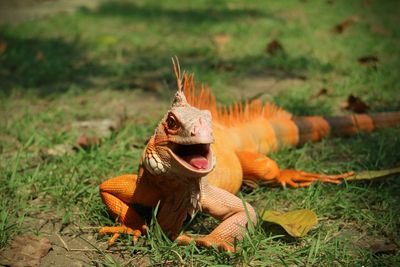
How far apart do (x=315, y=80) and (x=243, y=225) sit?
3.17 m

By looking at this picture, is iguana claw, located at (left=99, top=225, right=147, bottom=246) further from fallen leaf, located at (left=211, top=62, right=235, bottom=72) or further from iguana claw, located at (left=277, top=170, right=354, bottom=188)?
fallen leaf, located at (left=211, top=62, right=235, bottom=72)

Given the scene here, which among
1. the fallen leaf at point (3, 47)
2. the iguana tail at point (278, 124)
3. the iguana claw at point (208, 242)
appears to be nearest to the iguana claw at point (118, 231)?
the iguana claw at point (208, 242)

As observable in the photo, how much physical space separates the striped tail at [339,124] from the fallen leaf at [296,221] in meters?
1.26

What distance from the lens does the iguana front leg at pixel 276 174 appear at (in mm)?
3170

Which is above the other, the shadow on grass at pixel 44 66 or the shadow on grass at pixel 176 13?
the shadow on grass at pixel 176 13

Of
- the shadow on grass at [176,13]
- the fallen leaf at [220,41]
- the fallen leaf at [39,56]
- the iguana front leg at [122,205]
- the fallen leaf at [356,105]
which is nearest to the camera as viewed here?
the iguana front leg at [122,205]

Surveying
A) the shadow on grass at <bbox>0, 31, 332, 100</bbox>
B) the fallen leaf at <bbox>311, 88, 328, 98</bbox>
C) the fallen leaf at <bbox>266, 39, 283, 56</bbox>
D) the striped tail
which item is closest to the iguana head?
the striped tail

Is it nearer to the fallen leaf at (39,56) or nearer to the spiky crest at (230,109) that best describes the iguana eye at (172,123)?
the spiky crest at (230,109)

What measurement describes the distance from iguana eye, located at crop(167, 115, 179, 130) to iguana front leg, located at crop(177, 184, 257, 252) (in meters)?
0.45

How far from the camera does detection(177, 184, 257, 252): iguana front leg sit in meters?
2.39

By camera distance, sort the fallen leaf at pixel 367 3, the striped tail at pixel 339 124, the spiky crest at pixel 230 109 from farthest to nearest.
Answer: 1. the fallen leaf at pixel 367 3
2. the striped tail at pixel 339 124
3. the spiky crest at pixel 230 109

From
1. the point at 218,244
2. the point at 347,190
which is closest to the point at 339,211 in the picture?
the point at 347,190

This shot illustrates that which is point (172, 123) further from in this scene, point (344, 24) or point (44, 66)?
point (344, 24)

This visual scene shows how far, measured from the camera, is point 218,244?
7.73 feet
